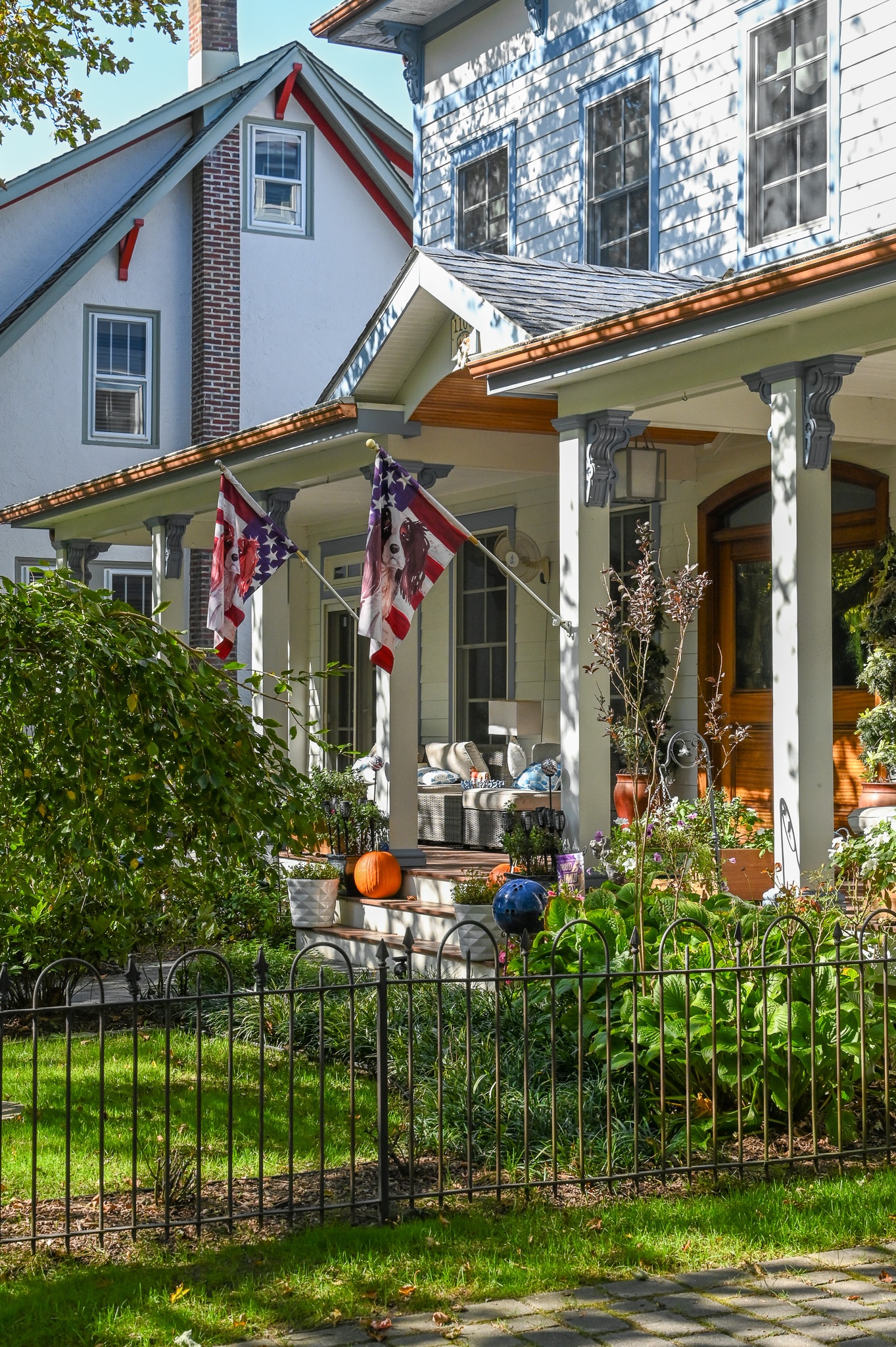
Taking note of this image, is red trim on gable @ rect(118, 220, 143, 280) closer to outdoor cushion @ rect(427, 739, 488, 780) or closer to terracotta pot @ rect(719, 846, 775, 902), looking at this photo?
outdoor cushion @ rect(427, 739, 488, 780)

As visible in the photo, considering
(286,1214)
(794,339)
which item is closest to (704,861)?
(794,339)

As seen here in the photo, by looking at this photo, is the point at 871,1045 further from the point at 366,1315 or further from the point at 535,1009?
the point at 366,1315

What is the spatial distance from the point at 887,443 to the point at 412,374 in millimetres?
3654

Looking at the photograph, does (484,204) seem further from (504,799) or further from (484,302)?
(504,799)

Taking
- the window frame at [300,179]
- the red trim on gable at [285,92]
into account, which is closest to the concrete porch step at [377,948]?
the window frame at [300,179]

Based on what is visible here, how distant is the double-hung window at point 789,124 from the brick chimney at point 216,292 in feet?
38.8

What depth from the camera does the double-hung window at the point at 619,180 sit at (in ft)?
44.1

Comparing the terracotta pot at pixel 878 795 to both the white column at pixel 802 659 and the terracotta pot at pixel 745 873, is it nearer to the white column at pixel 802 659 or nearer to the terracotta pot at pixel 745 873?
the terracotta pot at pixel 745 873

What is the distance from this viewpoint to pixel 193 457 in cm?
1486

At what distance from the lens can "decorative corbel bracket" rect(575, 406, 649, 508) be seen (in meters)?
10.3

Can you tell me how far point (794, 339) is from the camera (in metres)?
8.71

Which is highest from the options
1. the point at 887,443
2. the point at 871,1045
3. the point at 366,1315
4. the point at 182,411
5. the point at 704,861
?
the point at 182,411

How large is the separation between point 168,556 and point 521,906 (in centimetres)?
875

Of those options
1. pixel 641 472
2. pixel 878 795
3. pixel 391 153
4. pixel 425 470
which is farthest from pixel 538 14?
pixel 391 153
